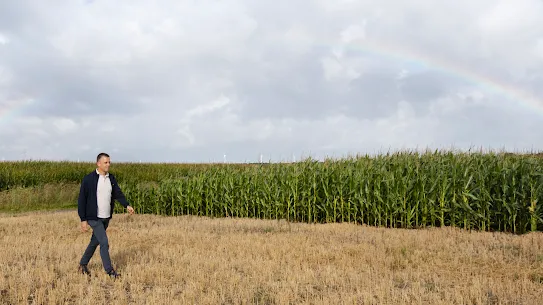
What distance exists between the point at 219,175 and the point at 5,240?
39.0 feet

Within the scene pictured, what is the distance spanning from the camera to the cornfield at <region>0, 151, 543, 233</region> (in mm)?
16438

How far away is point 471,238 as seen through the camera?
547 inches

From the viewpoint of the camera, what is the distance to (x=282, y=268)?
9.82 meters

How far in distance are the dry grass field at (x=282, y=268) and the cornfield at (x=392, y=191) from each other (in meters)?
1.68

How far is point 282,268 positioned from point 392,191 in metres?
9.13

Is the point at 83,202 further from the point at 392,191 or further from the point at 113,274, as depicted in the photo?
the point at 392,191

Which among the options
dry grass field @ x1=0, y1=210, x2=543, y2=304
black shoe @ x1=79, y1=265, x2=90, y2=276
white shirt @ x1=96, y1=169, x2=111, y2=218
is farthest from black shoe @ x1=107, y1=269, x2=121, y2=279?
white shirt @ x1=96, y1=169, x2=111, y2=218

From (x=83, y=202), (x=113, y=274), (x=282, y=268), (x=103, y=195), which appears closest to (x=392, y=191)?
(x=282, y=268)

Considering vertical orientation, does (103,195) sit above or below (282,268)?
above

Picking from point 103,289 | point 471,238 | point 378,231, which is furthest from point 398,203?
point 103,289

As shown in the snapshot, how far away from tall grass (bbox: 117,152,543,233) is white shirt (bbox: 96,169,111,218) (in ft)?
36.8

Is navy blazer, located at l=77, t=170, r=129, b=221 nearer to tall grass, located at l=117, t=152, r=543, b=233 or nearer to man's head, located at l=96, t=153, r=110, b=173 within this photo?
man's head, located at l=96, t=153, r=110, b=173

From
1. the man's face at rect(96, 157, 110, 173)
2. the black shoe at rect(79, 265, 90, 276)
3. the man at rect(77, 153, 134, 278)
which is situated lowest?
the black shoe at rect(79, 265, 90, 276)

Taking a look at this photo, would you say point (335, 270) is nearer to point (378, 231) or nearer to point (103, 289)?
point (103, 289)
